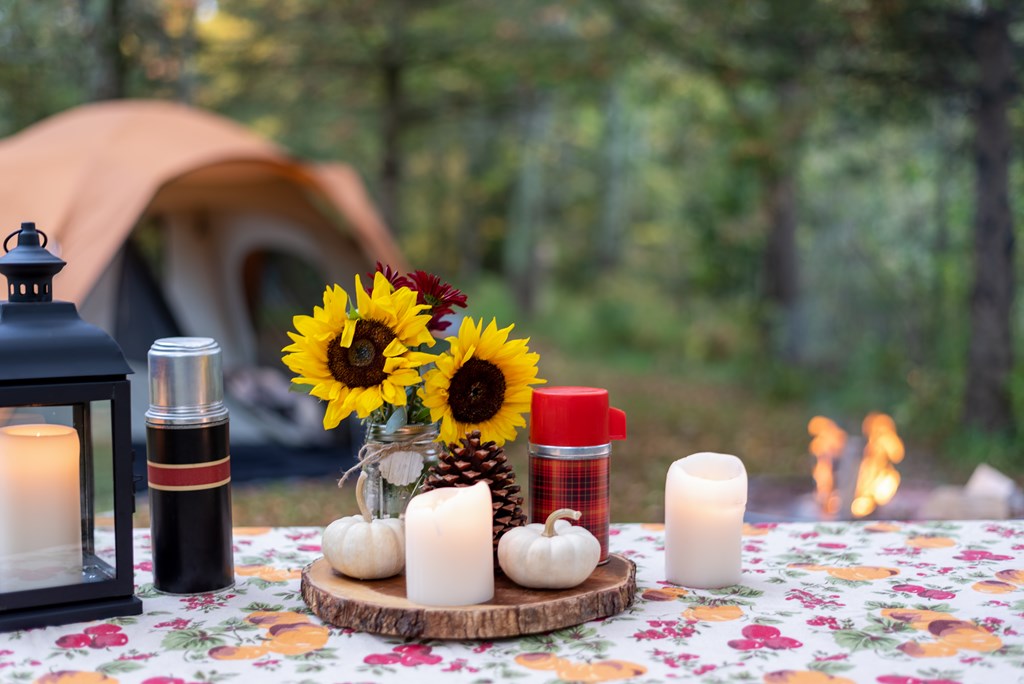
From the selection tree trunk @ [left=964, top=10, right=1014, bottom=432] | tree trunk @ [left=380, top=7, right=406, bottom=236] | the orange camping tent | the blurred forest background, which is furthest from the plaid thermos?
tree trunk @ [left=380, top=7, right=406, bottom=236]

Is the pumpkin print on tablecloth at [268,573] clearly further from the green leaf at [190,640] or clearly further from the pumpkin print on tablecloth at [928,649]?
the pumpkin print on tablecloth at [928,649]

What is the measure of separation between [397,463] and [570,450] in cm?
21

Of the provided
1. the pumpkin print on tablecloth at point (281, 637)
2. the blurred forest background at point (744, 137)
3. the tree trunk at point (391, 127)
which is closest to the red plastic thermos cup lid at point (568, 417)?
the pumpkin print on tablecloth at point (281, 637)

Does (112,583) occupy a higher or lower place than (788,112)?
lower

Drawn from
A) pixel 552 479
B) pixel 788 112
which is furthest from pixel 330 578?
pixel 788 112

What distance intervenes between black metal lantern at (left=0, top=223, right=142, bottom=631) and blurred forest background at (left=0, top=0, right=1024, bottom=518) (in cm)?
496

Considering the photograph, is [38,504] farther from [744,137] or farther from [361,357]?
[744,137]

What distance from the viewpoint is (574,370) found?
10.1 meters

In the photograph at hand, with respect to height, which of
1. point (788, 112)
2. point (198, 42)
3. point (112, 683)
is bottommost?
point (112, 683)

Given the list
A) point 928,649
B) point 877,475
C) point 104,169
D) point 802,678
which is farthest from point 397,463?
point 104,169

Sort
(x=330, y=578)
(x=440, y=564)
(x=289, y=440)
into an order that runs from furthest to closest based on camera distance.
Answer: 1. (x=289, y=440)
2. (x=330, y=578)
3. (x=440, y=564)

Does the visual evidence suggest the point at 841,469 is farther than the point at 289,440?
No

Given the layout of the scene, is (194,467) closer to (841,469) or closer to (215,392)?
(215,392)

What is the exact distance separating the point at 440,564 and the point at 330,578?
0.64 feet
